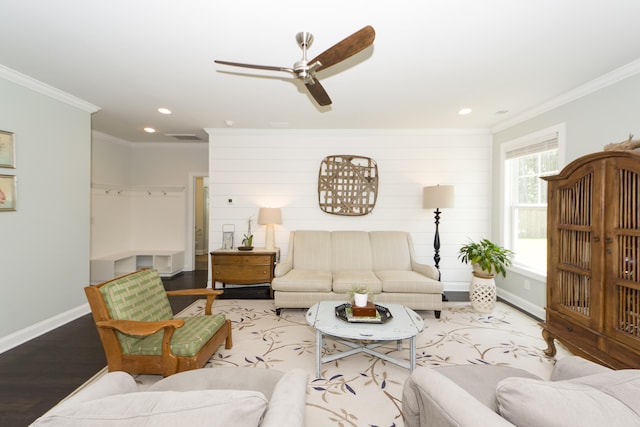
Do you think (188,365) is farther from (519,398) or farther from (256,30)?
(256,30)

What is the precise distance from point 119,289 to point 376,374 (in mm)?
2101

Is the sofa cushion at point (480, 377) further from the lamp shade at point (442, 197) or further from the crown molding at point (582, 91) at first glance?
the crown molding at point (582, 91)

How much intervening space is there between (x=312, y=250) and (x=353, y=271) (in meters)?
0.68

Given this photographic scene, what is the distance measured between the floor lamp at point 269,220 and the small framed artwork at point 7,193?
265 centimetres

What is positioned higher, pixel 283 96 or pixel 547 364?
pixel 283 96

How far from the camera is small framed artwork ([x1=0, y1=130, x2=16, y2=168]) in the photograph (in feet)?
9.05

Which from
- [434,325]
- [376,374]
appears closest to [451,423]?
[376,374]

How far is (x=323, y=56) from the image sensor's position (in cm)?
174

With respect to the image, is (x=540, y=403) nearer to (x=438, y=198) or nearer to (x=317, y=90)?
(x=317, y=90)

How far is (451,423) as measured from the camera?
93 centimetres

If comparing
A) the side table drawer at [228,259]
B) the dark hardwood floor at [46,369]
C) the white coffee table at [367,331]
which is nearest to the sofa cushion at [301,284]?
the white coffee table at [367,331]

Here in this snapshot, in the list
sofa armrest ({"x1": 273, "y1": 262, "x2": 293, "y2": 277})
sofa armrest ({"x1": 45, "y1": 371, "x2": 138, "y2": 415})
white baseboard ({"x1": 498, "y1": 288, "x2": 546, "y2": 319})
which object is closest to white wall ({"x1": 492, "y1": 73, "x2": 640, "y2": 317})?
white baseboard ({"x1": 498, "y1": 288, "x2": 546, "y2": 319})

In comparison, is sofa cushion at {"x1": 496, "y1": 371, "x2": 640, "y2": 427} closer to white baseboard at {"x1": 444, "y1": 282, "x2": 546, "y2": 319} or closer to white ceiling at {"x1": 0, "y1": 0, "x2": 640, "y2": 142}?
white ceiling at {"x1": 0, "y1": 0, "x2": 640, "y2": 142}

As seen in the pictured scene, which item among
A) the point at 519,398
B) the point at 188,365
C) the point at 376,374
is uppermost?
the point at 519,398
